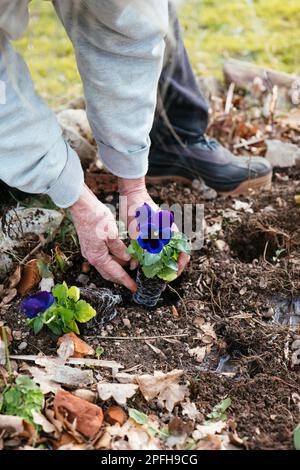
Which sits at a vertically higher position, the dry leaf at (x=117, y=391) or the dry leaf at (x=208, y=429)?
Result: the dry leaf at (x=117, y=391)

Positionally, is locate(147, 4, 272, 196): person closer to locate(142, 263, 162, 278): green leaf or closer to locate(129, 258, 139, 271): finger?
locate(129, 258, 139, 271): finger

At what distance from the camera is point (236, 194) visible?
123 inches

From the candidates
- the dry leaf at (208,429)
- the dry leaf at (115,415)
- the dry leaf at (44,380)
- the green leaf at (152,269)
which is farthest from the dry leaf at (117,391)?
the green leaf at (152,269)

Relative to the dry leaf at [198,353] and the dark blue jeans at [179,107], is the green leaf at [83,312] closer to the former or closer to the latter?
the dry leaf at [198,353]

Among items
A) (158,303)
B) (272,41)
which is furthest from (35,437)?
(272,41)

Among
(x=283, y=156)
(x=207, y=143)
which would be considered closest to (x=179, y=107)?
(x=207, y=143)

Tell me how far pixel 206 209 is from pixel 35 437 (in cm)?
147

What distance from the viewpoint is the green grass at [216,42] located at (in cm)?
417

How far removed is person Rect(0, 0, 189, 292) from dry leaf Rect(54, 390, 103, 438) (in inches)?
22.0

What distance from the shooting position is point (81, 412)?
6.20 ft

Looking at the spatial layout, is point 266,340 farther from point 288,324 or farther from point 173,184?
point 173,184

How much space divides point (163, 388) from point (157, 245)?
469 mm

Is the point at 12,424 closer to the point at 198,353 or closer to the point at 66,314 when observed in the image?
the point at 66,314

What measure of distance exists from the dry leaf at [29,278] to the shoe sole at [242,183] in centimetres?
88
